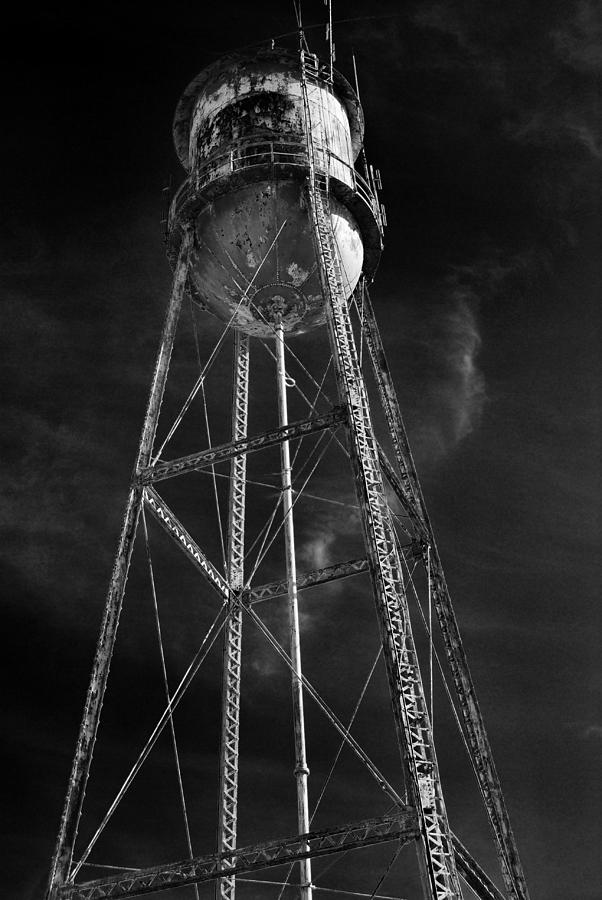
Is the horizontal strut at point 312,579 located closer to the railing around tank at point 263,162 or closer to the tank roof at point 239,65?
the railing around tank at point 263,162

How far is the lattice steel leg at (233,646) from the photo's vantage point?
11453mm

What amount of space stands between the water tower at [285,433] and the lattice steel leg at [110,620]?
2 centimetres

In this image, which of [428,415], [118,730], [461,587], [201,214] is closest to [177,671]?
[118,730]

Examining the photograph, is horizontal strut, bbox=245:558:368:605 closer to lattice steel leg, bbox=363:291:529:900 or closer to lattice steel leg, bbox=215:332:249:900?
lattice steel leg, bbox=215:332:249:900

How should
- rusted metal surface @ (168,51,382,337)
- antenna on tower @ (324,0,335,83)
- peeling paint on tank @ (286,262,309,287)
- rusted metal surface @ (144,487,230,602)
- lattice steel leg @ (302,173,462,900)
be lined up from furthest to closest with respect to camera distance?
antenna on tower @ (324,0,335,83), peeling paint on tank @ (286,262,309,287), rusted metal surface @ (168,51,382,337), rusted metal surface @ (144,487,230,602), lattice steel leg @ (302,173,462,900)

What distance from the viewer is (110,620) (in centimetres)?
1013

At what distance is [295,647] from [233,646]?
4.00 ft

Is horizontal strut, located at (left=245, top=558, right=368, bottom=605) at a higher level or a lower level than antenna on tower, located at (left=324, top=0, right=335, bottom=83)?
lower

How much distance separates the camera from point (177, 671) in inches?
727

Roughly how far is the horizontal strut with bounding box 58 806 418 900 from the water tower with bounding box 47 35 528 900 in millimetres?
18

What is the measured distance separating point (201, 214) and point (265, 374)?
19.2 feet

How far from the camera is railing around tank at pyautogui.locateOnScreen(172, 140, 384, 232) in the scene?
1289cm

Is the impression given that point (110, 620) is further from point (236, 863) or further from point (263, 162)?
point (263, 162)

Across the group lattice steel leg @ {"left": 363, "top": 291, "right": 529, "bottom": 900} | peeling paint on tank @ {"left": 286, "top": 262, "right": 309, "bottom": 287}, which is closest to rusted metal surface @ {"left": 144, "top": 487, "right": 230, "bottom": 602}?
lattice steel leg @ {"left": 363, "top": 291, "right": 529, "bottom": 900}
